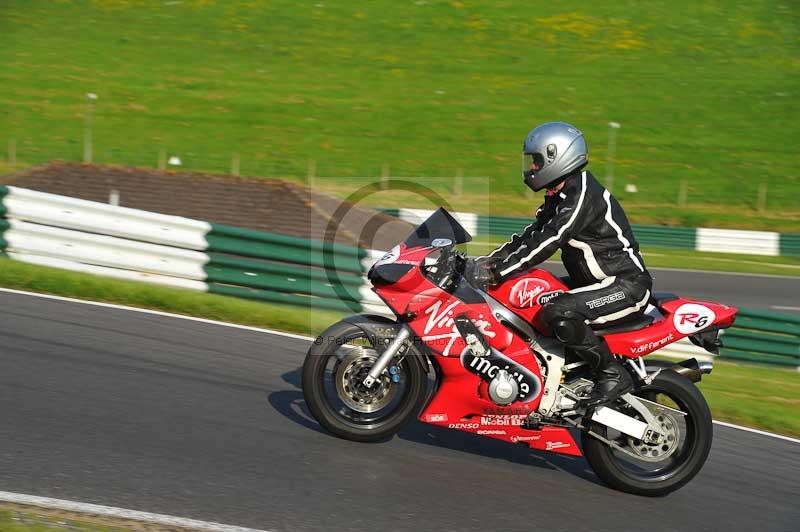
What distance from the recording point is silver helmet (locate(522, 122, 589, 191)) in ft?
18.8

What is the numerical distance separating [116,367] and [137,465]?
197cm

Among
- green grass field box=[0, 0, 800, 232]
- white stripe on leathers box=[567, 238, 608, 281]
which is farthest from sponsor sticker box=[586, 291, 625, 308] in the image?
green grass field box=[0, 0, 800, 232]

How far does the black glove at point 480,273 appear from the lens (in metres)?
5.72

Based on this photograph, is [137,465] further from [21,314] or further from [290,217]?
[290,217]

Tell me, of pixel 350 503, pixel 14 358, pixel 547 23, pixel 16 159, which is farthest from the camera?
pixel 547 23

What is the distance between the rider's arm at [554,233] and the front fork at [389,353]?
2.27ft

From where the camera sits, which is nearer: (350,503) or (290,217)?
(350,503)

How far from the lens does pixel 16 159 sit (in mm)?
28969

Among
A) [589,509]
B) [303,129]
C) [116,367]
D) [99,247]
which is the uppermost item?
[303,129]

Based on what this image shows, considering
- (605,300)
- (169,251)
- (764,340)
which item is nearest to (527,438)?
(605,300)

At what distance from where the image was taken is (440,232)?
226 inches

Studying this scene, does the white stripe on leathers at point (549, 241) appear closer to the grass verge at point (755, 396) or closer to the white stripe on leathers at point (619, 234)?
the white stripe on leathers at point (619, 234)

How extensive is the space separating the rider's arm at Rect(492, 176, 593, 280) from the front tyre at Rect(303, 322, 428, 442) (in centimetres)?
87

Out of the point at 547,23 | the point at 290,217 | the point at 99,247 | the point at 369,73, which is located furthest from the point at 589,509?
the point at 547,23
